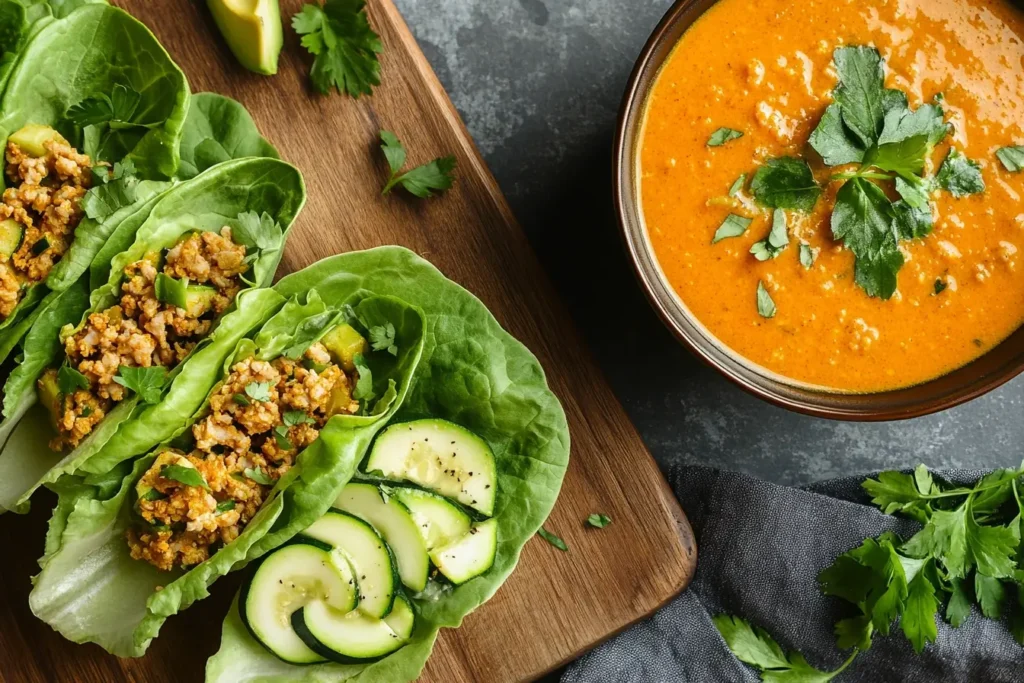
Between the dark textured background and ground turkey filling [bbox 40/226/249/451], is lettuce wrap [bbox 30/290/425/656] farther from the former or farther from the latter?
the dark textured background

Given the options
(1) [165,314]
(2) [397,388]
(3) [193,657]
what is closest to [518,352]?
(2) [397,388]

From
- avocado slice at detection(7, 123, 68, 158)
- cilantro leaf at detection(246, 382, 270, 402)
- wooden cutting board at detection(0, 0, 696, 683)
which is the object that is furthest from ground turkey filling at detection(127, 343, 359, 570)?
avocado slice at detection(7, 123, 68, 158)

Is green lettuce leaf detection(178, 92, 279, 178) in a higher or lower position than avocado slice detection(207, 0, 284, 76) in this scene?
lower

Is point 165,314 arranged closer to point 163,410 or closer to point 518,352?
point 163,410

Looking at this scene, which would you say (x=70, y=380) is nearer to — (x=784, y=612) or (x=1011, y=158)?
(x=784, y=612)

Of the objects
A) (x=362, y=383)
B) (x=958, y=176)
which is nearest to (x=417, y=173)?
(x=362, y=383)

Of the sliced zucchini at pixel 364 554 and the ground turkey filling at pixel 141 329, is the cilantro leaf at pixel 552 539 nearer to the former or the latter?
the sliced zucchini at pixel 364 554
